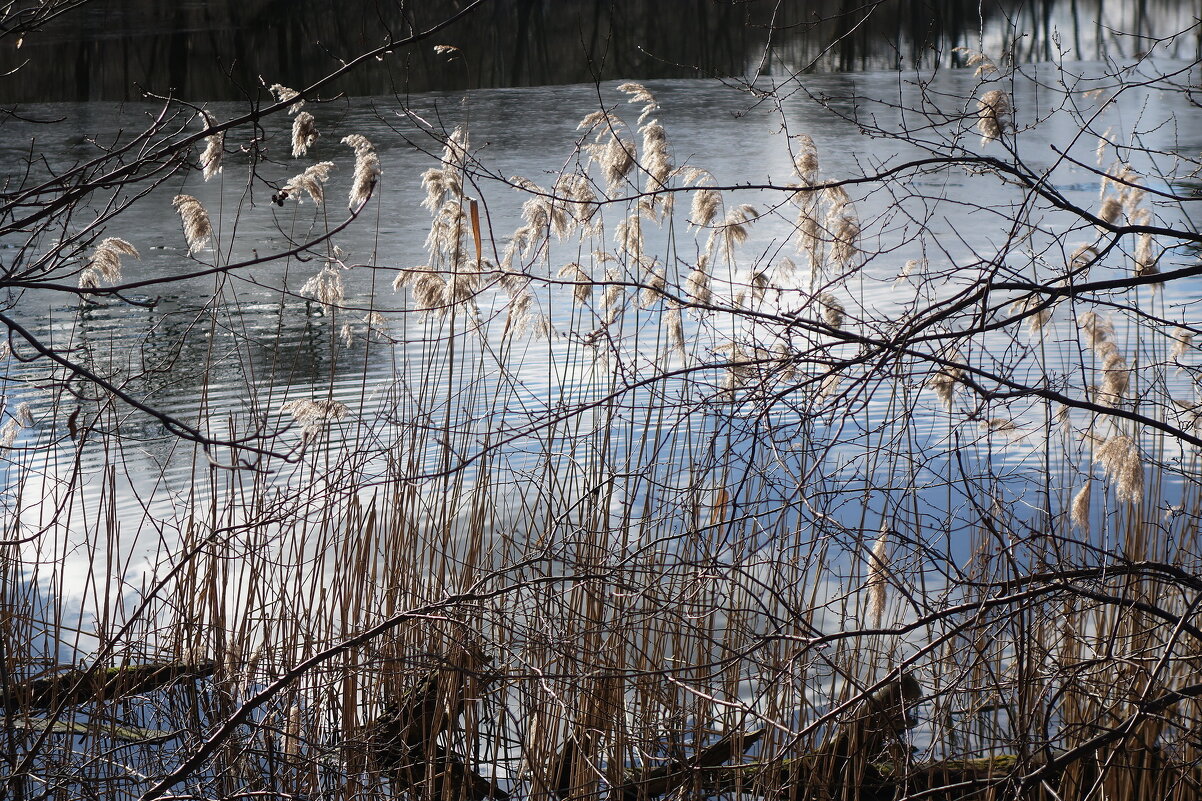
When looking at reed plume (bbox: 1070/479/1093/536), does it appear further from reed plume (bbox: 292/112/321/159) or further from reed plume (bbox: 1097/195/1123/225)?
reed plume (bbox: 292/112/321/159)

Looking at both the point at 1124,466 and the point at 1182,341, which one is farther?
the point at 1124,466

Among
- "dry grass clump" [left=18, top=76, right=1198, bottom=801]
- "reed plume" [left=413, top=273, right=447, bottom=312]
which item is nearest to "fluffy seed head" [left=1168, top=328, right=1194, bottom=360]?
"dry grass clump" [left=18, top=76, right=1198, bottom=801]

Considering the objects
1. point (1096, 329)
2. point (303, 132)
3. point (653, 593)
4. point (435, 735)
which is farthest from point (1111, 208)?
point (435, 735)

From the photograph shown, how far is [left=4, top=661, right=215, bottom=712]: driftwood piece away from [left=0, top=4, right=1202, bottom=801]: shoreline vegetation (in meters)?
0.03

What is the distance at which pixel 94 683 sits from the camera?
279cm

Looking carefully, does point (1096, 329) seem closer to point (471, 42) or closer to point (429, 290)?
point (429, 290)

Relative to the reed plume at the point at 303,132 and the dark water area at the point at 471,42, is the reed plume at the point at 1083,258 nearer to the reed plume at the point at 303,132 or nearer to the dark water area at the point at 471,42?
the reed plume at the point at 303,132

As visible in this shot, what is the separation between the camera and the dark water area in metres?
19.4

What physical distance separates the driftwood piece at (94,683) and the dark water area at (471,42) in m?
14.9

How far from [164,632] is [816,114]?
1414 cm

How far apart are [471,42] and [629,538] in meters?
23.5

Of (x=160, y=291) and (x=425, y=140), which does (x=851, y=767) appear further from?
(x=425, y=140)

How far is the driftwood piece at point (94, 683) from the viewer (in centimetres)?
286

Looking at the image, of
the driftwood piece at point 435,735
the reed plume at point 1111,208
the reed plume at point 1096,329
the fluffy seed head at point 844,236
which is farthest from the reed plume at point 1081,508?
the driftwood piece at point 435,735
